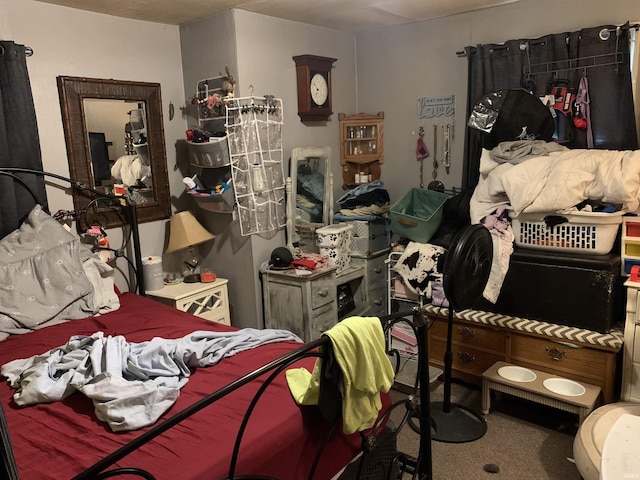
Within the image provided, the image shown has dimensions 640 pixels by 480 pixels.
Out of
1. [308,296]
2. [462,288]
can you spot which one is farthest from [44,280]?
[462,288]

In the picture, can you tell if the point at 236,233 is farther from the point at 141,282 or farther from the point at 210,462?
the point at 210,462

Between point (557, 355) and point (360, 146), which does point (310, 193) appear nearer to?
point (360, 146)

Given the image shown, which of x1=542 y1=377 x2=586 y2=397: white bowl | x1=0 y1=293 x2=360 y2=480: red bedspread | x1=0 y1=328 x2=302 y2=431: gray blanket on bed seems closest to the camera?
x1=0 y1=293 x2=360 y2=480: red bedspread

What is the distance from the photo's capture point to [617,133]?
2885mm

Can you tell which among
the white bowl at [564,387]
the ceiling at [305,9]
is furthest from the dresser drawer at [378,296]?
the ceiling at [305,9]

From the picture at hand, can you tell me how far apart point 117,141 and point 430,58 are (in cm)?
225

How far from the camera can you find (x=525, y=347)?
2834 mm

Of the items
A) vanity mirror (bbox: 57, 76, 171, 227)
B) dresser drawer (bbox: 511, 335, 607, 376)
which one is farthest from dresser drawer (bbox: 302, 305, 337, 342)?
vanity mirror (bbox: 57, 76, 171, 227)

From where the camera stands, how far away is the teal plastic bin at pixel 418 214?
3244 mm

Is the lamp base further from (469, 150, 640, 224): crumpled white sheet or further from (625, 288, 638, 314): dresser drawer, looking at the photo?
(625, 288, 638, 314): dresser drawer

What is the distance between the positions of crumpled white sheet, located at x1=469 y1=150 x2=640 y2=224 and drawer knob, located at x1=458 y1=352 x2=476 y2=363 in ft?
2.91

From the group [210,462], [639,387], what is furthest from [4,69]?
[639,387]

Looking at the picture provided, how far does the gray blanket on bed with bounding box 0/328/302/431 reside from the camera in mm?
1622

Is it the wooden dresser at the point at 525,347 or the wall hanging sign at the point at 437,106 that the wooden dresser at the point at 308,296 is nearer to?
the wooden dresser at the point at 525,347
